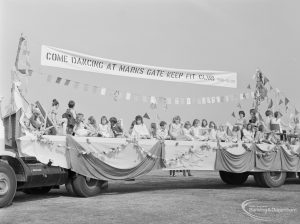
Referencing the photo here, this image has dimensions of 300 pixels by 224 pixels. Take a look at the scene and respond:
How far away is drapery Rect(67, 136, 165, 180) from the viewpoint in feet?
36.1

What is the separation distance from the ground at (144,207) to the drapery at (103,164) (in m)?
0.56

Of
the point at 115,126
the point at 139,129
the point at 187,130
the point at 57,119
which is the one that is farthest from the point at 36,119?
the point at 187,130

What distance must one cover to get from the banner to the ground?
3409 millimetres

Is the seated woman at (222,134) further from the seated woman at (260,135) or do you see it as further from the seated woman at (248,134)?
the seated woman at (260,135)

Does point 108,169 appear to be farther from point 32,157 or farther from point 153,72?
point 153,72

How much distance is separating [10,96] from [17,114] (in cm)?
52

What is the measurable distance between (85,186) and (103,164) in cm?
74

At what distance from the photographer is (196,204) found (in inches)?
398

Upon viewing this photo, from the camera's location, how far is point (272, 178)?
14.6m

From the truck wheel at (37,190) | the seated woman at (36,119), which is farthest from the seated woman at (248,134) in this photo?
the seated woman at (36,119)

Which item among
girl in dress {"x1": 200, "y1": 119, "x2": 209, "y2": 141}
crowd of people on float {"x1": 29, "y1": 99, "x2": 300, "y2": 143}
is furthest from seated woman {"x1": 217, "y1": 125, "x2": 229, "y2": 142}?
girl in dress {"x1": 200, "y1": 119, "x2": 209, "y2": 141}

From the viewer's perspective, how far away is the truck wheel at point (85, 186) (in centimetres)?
1107

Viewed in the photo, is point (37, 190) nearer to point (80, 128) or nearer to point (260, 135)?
point (80, 128)

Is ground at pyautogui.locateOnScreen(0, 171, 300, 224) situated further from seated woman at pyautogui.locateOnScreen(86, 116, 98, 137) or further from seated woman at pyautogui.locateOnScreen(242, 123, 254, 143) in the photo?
seated woman at pyautogui.locateOnScreen(242, 123, 254, 143)
